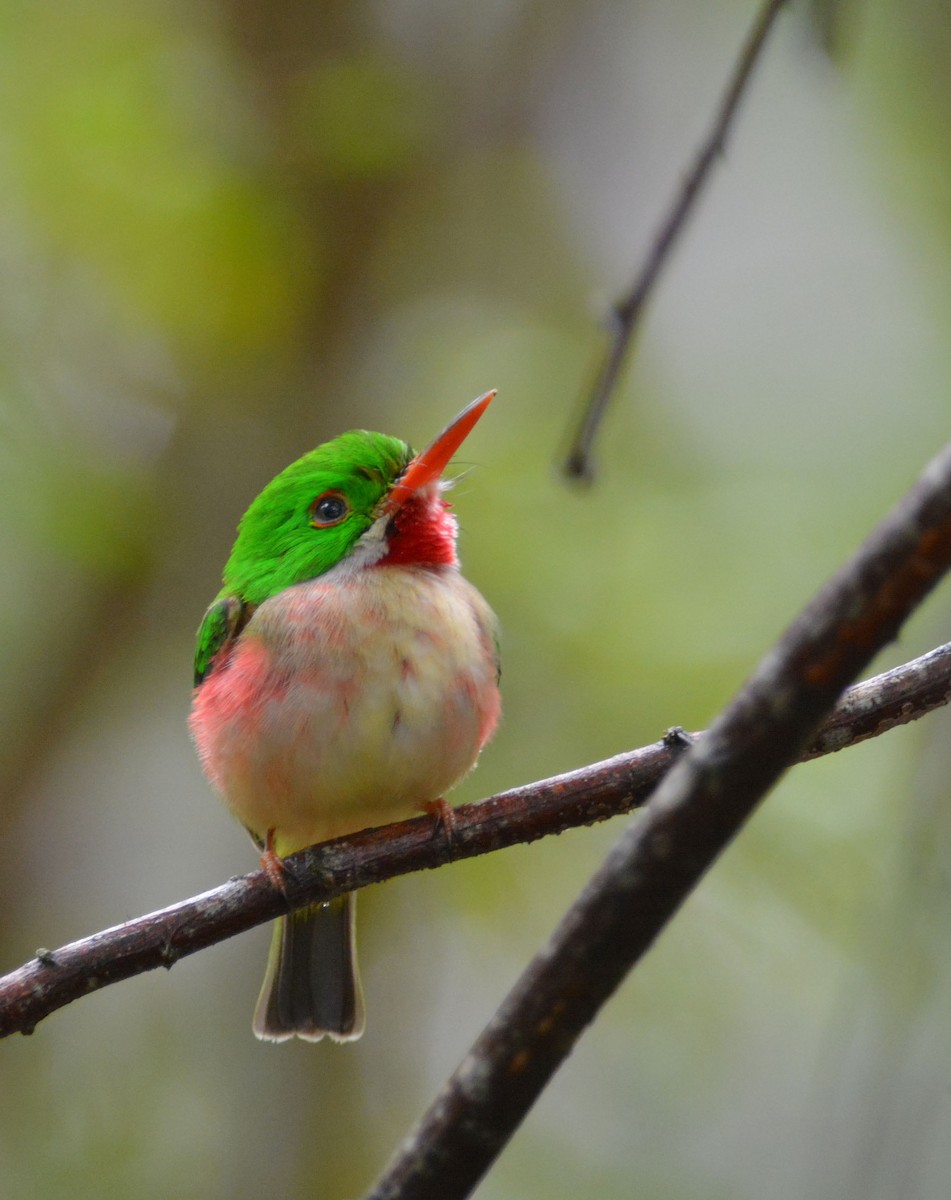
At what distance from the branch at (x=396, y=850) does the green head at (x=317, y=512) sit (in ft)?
2.63

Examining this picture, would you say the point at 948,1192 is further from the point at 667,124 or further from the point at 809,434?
the point at 667,124

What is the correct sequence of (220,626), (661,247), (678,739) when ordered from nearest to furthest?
(678,739) → (661,247) → (220,626)

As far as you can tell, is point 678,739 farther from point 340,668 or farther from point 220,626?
point 220,626

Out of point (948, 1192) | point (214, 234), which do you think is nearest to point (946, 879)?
point (948, 1192)

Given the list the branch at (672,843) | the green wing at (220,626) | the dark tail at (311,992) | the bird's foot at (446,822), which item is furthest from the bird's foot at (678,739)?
the dark tail at (311,992)

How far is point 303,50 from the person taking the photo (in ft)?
17.7

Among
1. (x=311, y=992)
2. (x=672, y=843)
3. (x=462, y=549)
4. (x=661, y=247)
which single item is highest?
(x=661, y=247)

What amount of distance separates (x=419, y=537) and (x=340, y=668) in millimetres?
514

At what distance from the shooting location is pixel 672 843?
138 cm

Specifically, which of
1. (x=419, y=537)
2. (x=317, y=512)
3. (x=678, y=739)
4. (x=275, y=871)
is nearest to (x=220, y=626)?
(x=317, y=512)

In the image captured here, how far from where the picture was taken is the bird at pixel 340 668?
9.37 feet

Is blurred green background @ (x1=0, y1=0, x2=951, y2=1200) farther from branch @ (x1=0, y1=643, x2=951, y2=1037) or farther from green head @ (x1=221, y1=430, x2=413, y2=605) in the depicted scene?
branch @ (x1=0, y1=643, x2=951, y2=1037)

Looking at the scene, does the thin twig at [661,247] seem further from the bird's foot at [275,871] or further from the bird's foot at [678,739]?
the bird's foot at [275,871]

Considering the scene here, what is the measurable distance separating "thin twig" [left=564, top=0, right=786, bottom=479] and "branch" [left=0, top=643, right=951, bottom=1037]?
59cm
